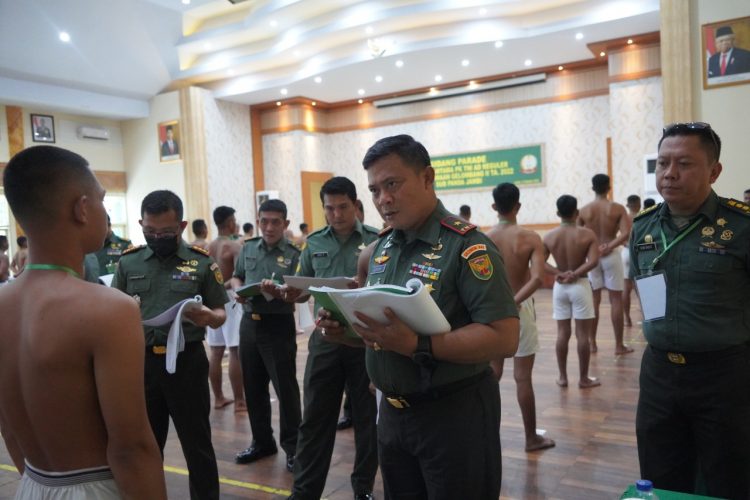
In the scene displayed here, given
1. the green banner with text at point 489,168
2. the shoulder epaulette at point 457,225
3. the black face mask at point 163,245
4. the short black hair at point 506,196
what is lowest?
the black face mask at point 163,245

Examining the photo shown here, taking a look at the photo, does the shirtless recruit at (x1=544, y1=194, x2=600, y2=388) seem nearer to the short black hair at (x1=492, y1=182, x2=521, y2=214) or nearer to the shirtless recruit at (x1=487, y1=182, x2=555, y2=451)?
the shirtless recruit at (x1=487, y1=182, x2=555, y2=451)

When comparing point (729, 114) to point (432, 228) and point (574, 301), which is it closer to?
point (574, 301)

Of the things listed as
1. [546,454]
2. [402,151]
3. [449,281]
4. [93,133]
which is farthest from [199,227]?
[93,133]

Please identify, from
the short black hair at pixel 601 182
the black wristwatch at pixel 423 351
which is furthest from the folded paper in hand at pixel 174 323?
the short black hair at pixel 601 182

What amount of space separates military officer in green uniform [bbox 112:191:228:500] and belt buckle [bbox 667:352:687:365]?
1.96 metres

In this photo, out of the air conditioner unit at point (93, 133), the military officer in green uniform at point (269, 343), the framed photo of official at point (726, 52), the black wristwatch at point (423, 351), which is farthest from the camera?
the air conditioner unit at point (93, 133)

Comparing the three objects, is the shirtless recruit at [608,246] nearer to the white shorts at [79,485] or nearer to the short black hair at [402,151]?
the short black hair at [402,151]

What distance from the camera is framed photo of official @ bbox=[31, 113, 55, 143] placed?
1207cm

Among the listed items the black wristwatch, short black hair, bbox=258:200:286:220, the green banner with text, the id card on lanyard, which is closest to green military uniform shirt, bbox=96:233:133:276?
short black hair, bbox=258:200:286:220

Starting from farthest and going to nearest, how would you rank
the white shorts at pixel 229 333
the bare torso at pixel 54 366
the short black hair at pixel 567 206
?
the white shorts at pixel 229 333 < the short black hair at pixel 567 206 < the bare torso at pixel 54 366

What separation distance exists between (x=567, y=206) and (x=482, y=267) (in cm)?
362

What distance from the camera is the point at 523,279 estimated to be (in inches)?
154

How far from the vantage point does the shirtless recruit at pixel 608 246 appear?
19.3ft

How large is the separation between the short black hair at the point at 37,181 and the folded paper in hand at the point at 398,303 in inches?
26.8
